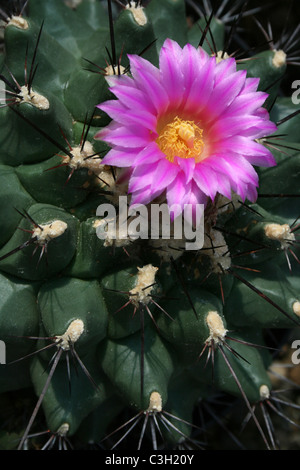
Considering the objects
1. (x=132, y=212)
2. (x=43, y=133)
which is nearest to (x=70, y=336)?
(x=132, y=212)

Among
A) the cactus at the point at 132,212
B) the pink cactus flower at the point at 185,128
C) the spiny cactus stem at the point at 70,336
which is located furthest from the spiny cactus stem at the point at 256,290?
the spiny cactus stem at the point at 70,336

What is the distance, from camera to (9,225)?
46.9 inches

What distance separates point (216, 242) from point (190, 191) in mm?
239

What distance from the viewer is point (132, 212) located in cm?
115

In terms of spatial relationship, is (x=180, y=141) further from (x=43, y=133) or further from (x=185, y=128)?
(x=43, y=133)

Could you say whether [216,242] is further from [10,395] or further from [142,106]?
[10,395]

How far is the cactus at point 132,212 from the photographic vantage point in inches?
42.2

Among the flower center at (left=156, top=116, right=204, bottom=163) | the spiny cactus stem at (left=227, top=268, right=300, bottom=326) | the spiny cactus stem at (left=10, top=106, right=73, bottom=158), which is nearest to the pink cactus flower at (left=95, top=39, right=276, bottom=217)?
the flower center at (left=156, top=116, right=204, bottom=163)

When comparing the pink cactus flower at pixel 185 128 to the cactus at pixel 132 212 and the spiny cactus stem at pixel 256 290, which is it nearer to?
the cactus at pixel 132 212

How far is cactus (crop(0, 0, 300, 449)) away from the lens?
1.07 meters

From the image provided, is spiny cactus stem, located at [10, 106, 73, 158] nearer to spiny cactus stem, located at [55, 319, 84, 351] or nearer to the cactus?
the cactus
